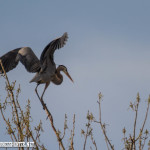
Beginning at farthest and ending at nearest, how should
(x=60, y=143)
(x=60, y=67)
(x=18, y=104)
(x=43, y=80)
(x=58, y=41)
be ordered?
(x=60, y=67), (x=43, y=80), (x=58, y=41), (x=18, y=104), (x=60, y=143)

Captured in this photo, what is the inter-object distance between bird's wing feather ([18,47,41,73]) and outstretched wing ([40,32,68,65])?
0.30 meters

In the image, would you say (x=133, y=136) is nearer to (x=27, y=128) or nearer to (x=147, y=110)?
(x=147, y=110)

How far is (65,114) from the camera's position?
5.15 meters

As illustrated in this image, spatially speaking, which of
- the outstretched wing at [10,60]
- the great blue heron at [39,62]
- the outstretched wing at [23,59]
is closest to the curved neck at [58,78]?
the great blue heron at [39,62]

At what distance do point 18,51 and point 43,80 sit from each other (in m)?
0.84

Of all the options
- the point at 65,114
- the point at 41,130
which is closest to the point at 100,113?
the point at 65,114

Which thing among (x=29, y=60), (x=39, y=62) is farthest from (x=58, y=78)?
(x=29, y=60)

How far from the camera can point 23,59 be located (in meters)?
7.57

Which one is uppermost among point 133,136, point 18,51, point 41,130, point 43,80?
point 18,51

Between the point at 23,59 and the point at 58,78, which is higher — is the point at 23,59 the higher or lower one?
the higher one

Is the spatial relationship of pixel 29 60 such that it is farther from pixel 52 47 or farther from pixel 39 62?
pixel 52 47

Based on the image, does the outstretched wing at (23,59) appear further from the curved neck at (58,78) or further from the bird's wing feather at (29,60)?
the curved neck at (58,78)

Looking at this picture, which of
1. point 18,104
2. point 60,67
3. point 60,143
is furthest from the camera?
Answer: point 60,67

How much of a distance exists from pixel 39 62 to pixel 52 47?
683mm
